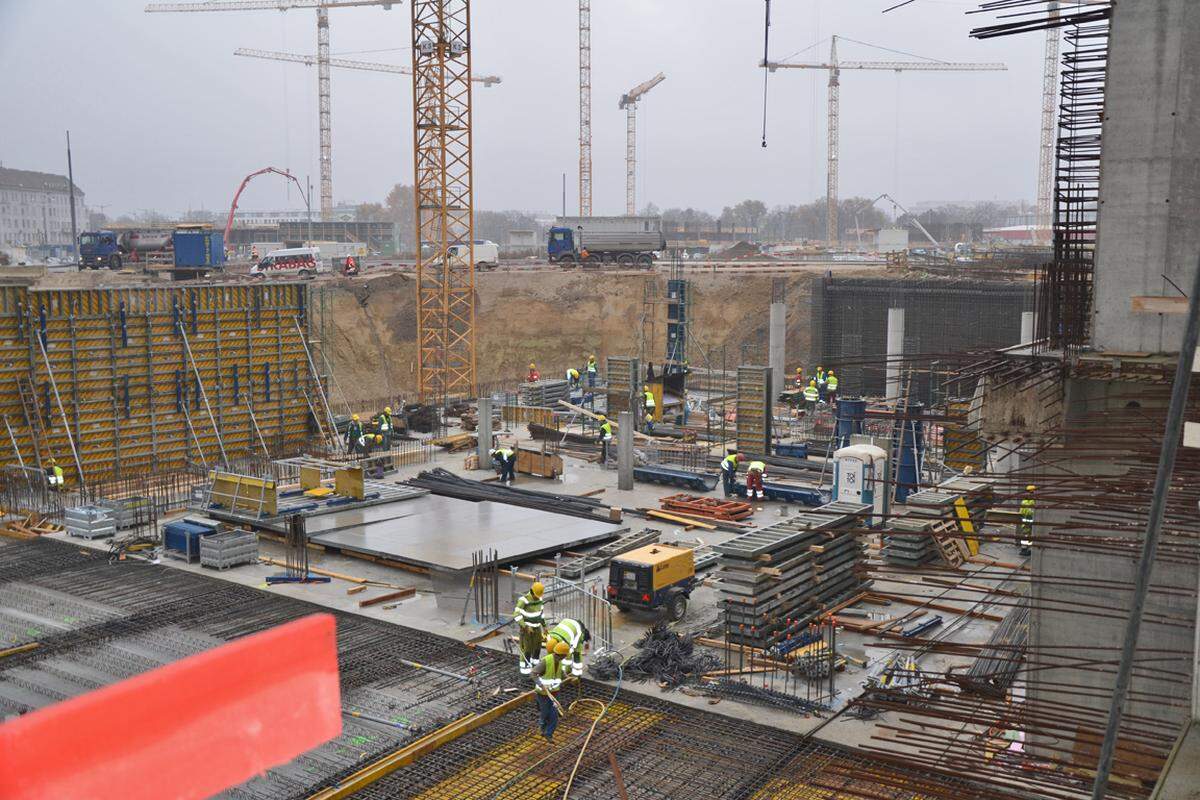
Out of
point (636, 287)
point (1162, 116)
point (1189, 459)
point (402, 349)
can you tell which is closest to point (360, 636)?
point (1189, 459)

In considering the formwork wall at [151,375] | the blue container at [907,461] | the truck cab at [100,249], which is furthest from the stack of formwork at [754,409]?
the truck cab at [100,249]

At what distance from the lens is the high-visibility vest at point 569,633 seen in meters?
11.6

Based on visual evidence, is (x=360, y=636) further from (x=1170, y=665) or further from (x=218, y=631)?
(x=1170, y=665)

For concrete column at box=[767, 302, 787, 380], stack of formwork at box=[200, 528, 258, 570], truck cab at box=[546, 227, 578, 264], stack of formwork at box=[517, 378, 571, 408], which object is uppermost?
truck cab at box=[546, 227, 578, 264]

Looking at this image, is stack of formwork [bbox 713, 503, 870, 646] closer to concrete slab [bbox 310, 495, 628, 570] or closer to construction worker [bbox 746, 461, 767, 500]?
concrete slab [bbox 310, 495, 628, 570]

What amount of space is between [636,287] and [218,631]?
130 ft

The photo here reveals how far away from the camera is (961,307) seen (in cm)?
3925

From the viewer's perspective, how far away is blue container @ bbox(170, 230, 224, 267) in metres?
44.8

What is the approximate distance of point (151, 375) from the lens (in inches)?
1028

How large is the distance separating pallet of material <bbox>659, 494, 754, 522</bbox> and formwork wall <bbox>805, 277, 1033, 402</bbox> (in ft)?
48.6

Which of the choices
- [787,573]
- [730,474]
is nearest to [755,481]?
[730,474]

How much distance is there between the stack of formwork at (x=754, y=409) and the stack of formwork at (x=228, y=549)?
12.4 meters

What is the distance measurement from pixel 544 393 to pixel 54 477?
15.5 meters

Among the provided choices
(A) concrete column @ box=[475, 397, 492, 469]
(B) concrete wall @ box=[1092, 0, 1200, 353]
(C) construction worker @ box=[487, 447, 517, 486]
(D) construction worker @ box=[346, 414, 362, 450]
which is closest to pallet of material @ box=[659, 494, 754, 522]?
(C) construction worker @ box=[487, 447, 517, 486]
